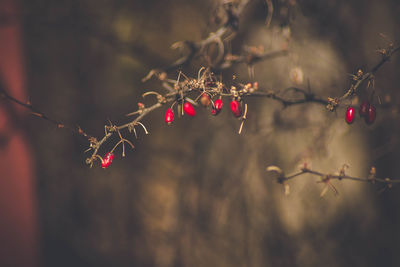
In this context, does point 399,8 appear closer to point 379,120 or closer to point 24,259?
point 379,120

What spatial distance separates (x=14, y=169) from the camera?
5.75 ft

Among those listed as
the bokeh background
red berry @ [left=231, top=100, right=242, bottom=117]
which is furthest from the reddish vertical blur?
red berry @ [left=231, top=100, right=242, bottom=117]

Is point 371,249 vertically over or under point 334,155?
under

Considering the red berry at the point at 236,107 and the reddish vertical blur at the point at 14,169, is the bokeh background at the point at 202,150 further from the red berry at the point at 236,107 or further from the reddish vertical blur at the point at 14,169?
the red berry at the point at 236,107

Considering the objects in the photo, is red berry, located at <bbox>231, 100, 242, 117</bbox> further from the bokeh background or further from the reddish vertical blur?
the reddish vertical blur

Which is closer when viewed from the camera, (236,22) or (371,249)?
(236,22)

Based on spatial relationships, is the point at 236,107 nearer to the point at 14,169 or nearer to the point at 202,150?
the point at 202,150

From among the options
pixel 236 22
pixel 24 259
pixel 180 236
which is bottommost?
pixel 24 259

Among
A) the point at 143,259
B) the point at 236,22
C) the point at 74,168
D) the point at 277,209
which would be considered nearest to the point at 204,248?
the point at 143,259

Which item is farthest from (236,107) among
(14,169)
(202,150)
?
(14,169)

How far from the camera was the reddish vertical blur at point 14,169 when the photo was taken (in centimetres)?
162

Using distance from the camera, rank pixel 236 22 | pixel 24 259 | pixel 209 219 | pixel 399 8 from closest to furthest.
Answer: pixel 236 22
pixel 399 8
pixel 24 259
pixel 209 219

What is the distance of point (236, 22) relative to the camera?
0.97 m

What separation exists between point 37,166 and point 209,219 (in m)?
1.40
